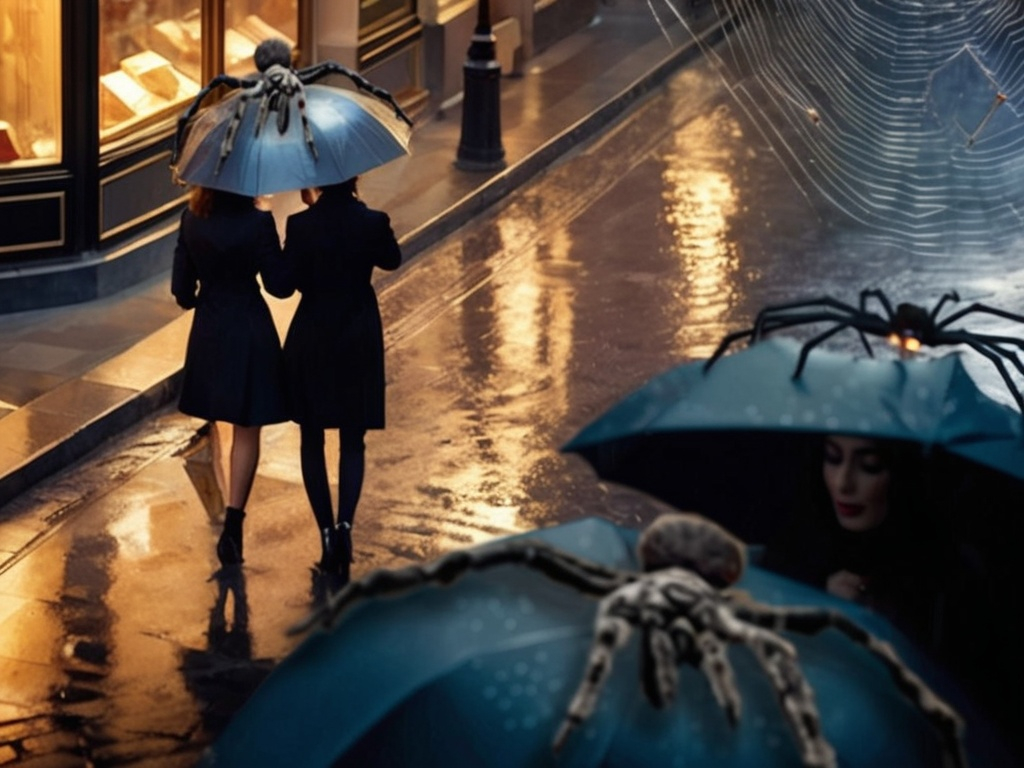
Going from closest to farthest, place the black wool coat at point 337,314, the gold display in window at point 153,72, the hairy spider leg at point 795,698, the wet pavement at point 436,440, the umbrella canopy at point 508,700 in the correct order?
the hairy spider leg at point 795,698
the umbrella canopy at point 508,700
the wet pavement at point 436,440
the black wool coat at point 337,314
the gold display in window at point 153,72

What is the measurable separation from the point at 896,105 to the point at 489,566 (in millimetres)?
16100

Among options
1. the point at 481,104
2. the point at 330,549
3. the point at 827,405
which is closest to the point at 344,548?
the point at 330,549

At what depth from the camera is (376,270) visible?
13070 millimetres

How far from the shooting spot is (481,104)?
50.5ft

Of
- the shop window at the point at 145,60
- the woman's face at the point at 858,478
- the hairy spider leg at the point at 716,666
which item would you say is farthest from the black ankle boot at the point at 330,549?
the hairy spider leg at the point at 716,666

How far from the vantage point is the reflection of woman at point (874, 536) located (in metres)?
4.86

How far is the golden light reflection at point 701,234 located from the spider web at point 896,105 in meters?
0.63

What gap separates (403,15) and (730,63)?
5.30 m

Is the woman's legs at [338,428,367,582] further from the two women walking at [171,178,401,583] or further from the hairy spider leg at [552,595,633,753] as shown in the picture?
the hairy spider leg at [552,595,633,753]

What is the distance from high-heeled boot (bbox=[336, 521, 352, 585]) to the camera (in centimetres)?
861

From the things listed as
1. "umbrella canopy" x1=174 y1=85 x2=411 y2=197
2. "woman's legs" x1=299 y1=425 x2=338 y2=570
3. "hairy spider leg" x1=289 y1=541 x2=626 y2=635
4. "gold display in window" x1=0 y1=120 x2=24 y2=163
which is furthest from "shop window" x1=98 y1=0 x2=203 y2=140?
"hairy spider leg" x1=289 y1=541 x2=626 y2=635

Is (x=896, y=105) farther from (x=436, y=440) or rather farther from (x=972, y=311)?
(x=972, y=311)

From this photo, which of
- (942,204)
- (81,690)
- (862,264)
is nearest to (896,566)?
(81,690)

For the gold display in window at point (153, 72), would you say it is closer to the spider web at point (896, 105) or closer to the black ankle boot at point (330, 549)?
the spider web at point (896, 105)
